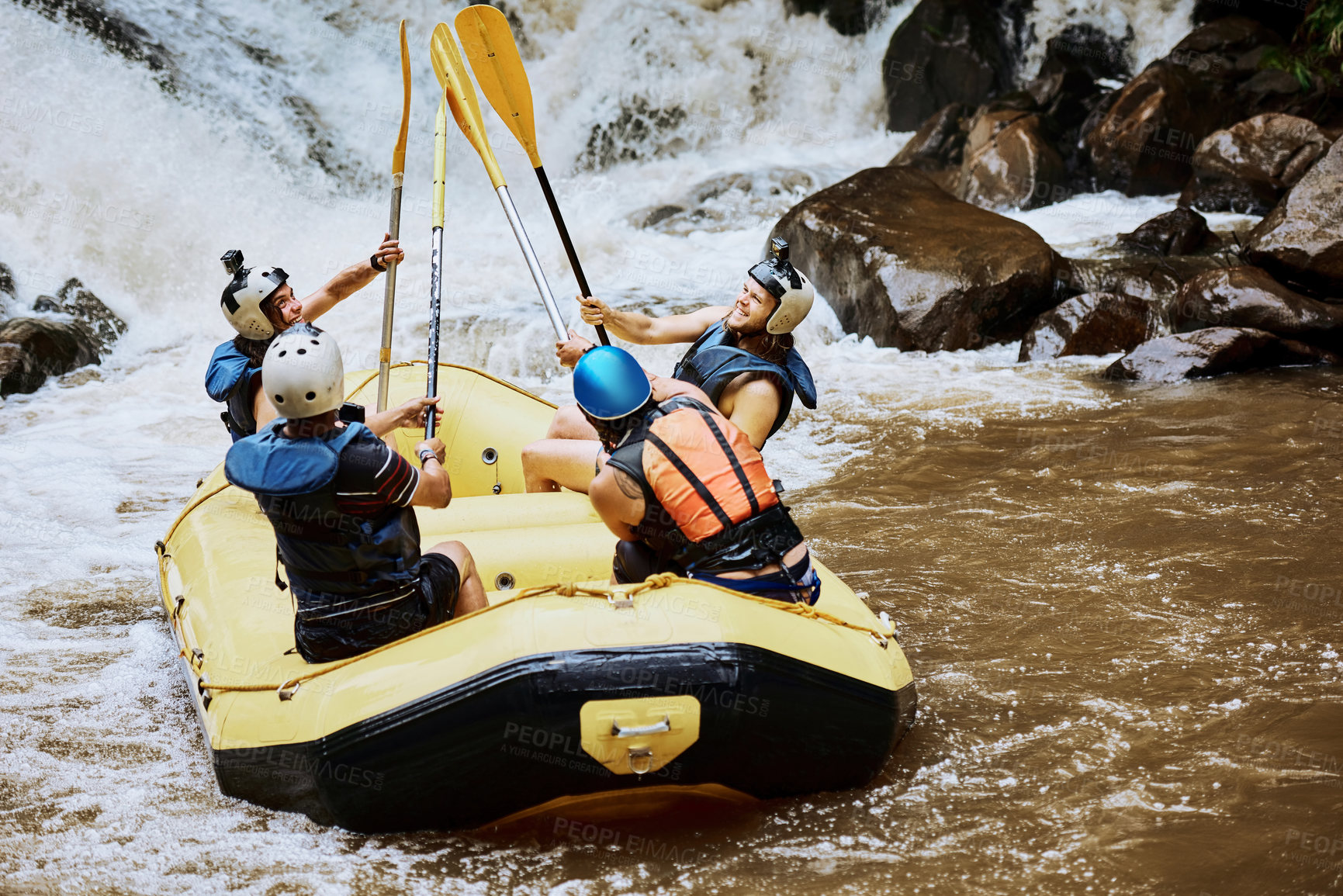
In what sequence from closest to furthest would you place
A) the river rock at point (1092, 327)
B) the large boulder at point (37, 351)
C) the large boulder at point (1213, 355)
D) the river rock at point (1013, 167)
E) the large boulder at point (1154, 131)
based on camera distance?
the large boulder at point (1213, 355)
the large boulder at point (37, 351)
the river rock at point (1092, 327)
the large boulder at point (1154, 131)
the river rock at point (1013, 167)

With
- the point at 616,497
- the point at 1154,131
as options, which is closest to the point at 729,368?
the point at 616,497

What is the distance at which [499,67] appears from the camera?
4.57 meters

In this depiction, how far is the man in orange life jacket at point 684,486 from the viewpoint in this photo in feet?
9.36

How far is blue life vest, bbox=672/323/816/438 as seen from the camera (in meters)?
3.58

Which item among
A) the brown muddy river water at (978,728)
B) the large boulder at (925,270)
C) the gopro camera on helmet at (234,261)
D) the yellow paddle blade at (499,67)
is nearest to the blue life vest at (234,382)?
the gopro camera on helmet at (234,261)

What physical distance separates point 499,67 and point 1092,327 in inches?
214

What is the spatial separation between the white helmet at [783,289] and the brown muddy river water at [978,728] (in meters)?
1.17

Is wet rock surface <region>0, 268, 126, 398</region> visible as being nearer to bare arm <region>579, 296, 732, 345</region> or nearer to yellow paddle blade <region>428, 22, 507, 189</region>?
yellow paddle blade <region>428, 22, 507, 189</region>

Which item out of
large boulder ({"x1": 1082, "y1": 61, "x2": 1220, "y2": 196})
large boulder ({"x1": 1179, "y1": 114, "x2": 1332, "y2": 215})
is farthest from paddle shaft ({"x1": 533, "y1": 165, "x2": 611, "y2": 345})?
large boulder ({"x1": 1082, "y1": 61, "x2": 1220, "y2": 196})

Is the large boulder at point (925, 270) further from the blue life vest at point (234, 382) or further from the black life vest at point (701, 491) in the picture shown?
the black life vest at point (701, 491)

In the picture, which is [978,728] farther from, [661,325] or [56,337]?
[56,337]

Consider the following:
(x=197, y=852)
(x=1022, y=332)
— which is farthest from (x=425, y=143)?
(x=197, y=852)

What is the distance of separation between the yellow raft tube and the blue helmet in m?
0.44

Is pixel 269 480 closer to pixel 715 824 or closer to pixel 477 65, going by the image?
pixel 715 824
